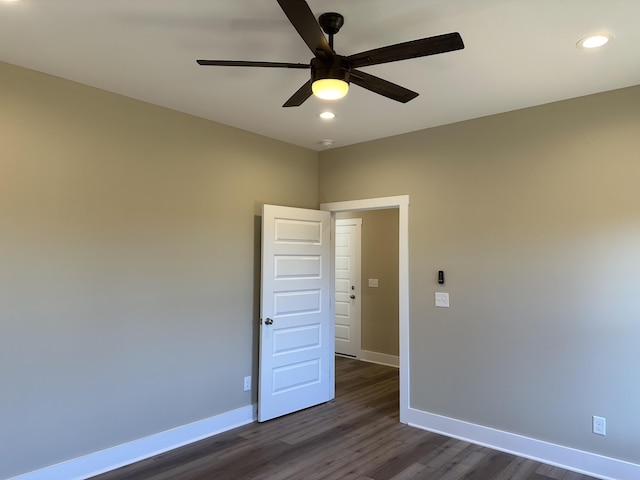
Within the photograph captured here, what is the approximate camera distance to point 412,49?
1.83 m

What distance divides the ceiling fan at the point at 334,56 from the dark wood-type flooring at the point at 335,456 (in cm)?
264

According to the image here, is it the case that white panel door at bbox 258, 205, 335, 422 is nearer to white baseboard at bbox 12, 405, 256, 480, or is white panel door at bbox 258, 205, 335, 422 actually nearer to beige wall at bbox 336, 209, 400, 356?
white baseboard at bbox 12, 405, 256, 480

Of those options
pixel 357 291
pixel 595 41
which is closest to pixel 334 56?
pixel 595 41

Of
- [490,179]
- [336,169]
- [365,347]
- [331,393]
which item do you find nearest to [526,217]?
[490,179]

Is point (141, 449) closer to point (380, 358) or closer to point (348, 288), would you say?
point (380, 358)

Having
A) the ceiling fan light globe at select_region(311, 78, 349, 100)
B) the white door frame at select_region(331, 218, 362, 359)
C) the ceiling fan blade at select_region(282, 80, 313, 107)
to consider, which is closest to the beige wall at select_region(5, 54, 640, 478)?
the ceiling fan blade at select_region(282, 80, 313, 107)

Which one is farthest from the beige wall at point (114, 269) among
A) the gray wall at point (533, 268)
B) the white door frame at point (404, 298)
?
the gray wall at point (533, 268)

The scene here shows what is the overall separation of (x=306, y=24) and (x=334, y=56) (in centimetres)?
30

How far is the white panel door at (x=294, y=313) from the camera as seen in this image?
13.1 feet

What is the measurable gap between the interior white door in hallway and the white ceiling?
3.35 metres

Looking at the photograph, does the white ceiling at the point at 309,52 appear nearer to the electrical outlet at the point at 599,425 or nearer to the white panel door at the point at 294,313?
the white panel door at the point at 294,313

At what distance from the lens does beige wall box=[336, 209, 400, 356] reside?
627 cm

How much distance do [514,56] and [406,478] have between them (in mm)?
2958

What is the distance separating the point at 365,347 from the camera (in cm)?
656
